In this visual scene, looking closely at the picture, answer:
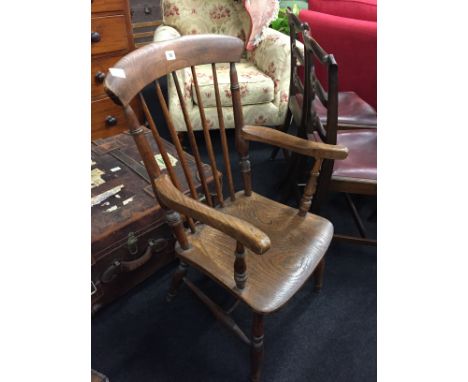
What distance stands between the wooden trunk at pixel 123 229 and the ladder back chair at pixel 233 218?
7.3 inches

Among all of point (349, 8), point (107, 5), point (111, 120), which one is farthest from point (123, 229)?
point (349, 8)

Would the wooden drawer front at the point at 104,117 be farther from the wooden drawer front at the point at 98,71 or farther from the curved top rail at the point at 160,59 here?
the curved top rail at the point at 160,59

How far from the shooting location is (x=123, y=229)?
140 centimetres

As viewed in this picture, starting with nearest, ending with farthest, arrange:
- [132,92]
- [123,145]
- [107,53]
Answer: [132,92] < [123,145] < [107,53]

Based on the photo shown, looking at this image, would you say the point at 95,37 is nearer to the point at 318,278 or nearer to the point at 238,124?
the point at 238,124

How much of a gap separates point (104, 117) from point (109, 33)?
535 mm

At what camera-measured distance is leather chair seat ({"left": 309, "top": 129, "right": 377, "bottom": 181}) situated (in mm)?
1514

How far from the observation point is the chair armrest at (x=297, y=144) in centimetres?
118

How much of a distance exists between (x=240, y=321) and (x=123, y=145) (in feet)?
3.52

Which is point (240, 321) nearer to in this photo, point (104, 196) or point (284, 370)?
point (284, 370)

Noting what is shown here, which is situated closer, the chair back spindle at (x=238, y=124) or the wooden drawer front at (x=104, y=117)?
the chair back spindle at (x=238, y=124)

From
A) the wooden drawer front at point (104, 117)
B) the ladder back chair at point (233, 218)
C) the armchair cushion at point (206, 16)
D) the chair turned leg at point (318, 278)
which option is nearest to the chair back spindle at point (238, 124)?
the ladder back chair at point (233, 218)

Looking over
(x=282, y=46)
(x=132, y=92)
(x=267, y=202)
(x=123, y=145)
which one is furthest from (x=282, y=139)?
(x=282, y=46)

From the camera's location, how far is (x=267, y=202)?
145 centimetres
